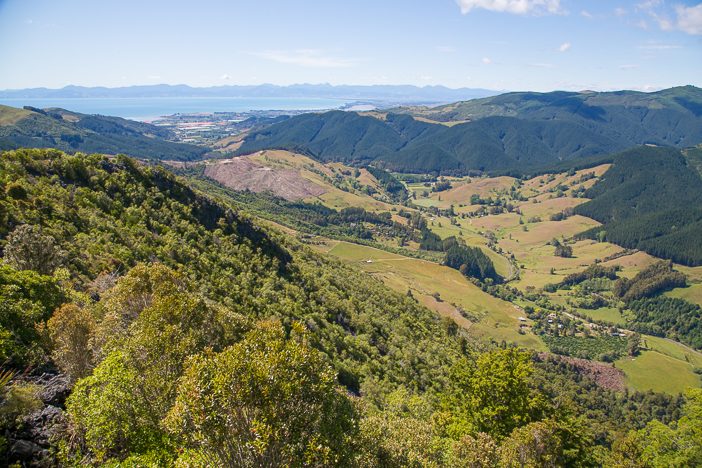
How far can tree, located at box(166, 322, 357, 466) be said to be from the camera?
1902 centimetres

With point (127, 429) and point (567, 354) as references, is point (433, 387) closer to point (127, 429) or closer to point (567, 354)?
point (127, 429)

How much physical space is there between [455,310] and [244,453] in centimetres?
19066

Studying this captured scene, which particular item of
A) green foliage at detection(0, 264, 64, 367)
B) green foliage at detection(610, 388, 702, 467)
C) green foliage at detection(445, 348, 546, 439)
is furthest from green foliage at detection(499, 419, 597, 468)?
green foliage at detection(0, 264, 64, 367)

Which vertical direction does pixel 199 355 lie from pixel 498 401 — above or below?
above

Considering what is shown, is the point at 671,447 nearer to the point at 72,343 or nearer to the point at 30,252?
the point at 72,343

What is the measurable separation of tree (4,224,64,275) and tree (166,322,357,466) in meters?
33.0

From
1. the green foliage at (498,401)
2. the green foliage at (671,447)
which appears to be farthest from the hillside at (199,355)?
the green foliage at (671,447)

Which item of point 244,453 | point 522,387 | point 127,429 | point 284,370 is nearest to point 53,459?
point 127,429

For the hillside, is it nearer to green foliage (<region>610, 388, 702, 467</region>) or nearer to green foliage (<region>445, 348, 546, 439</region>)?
green foliage (<region>445, 348, 546, 439</region>)

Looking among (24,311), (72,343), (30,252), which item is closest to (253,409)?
(72,343)

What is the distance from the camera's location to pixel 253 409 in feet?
64.3

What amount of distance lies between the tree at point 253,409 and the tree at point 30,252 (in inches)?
1300

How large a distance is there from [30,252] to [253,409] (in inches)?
1515

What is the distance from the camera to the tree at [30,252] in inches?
1655
